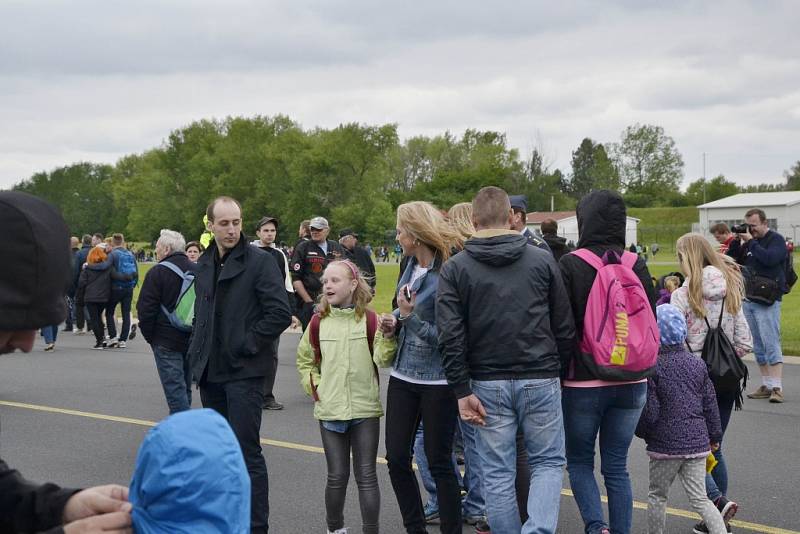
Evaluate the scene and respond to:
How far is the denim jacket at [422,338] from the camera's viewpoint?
5117mm

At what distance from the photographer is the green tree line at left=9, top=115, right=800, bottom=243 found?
93.4m

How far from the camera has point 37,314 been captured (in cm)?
174

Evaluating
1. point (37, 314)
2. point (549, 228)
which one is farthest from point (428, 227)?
point (549, 228)

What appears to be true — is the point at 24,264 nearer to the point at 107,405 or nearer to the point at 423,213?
the point at 423,213

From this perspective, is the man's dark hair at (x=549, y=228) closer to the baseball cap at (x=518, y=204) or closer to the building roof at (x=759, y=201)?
the baseball cap at (x=518, y=204)

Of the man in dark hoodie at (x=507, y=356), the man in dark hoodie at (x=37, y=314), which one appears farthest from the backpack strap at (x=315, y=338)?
the man in dark hoodie at (x=37, y=314)

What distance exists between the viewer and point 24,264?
1.72 meters

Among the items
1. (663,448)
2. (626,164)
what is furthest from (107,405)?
(626,164)

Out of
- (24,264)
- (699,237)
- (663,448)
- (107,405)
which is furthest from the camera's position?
(107,405)

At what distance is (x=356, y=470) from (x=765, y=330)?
632cm

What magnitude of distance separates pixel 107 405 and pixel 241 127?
96784 mm

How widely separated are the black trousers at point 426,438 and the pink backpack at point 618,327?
2.77ft

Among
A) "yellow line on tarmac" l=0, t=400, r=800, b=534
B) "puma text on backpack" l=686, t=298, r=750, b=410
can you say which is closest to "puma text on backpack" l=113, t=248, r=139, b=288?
"yellow line on tarmac" l=0, t=400, r=800, b=534

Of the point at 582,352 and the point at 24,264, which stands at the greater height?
the point at 24,264
